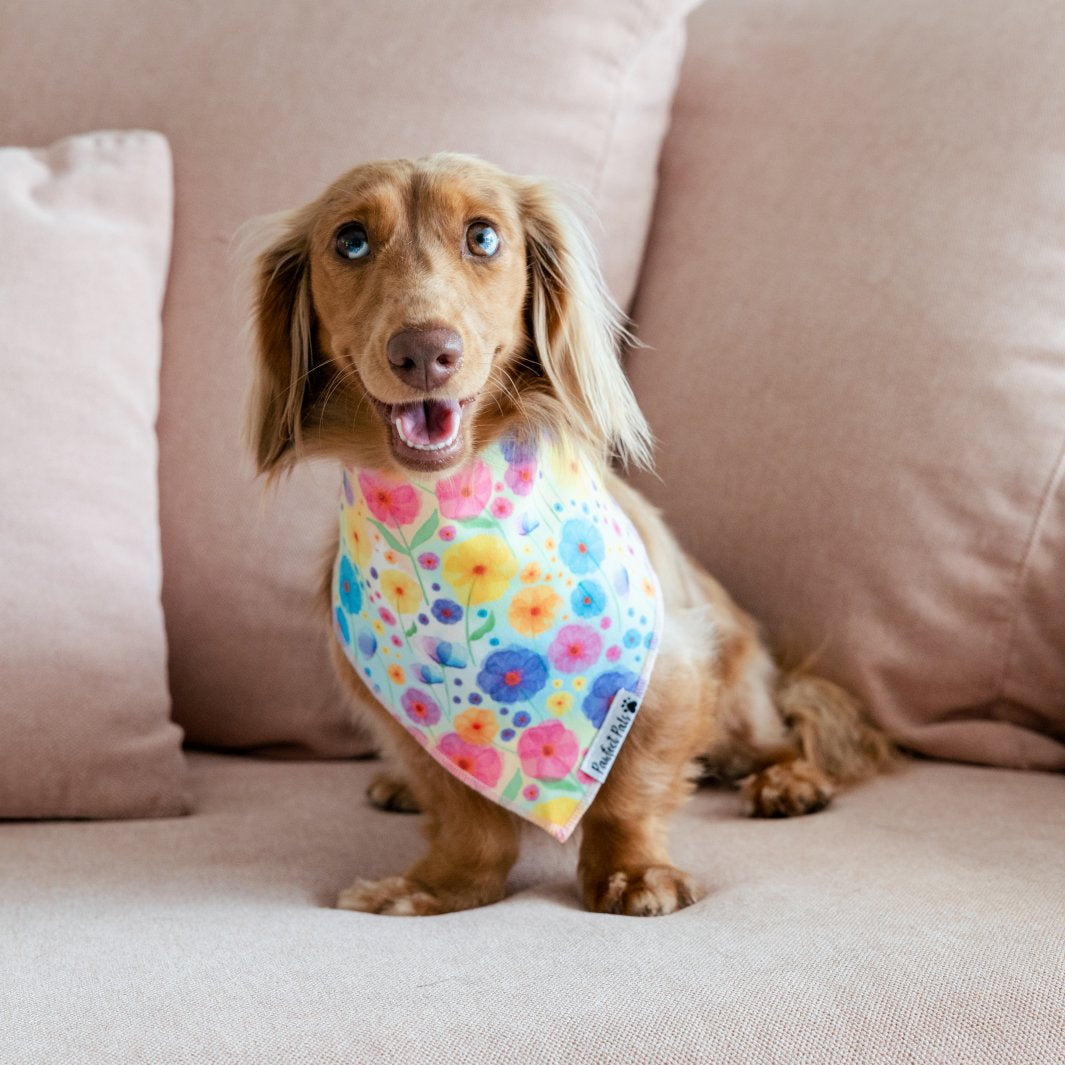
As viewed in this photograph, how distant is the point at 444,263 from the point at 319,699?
741 mm

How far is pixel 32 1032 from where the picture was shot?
41.4 inches

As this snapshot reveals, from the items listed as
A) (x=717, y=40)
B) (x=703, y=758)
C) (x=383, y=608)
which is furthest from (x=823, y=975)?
(x=717, y=40)

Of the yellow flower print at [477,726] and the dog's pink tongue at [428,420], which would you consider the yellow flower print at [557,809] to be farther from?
the dog's pink tongue at [428,420]

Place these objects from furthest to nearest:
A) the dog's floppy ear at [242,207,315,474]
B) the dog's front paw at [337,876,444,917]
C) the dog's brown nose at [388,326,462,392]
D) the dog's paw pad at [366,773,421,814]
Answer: the dog's paw pad at [366,773,421,814]
the dog's floppy ear at [242,207,315,474]
the dog's front paw at [337,876,444,917]
the dog's brown nose at [388,326,462,392]

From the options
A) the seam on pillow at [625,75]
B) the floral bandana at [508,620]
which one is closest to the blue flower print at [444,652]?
the floral bandana at [508,620]

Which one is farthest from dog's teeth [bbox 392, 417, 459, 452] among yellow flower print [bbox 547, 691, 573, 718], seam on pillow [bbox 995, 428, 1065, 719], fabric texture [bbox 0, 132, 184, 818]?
seam on pillow [bbox 995, 428, 1065, 719]

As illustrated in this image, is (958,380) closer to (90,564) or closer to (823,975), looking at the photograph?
(823,975)

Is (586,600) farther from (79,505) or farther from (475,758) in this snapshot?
(79,505)

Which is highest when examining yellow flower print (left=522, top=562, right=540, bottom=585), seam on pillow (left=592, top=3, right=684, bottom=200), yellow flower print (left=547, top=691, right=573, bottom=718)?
seam on pillow (left=592, top=3, right=684, bottom=200)

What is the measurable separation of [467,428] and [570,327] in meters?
0.20

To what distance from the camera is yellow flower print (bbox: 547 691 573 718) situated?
1432mm

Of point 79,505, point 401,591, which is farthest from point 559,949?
point 79,505

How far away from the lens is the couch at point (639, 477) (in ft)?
4.24

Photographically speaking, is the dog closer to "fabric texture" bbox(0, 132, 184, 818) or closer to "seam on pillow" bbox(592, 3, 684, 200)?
"fabric texture" bbox(0, 132, 184, 818)
